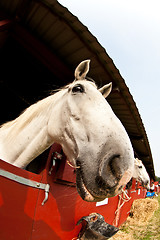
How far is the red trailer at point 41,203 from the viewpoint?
147cm

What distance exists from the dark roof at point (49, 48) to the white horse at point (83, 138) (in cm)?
83

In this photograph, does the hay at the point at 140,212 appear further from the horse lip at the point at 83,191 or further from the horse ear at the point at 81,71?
the horse ear at the point at 81,71

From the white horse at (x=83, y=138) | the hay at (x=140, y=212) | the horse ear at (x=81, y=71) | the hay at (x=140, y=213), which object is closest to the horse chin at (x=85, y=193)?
the white horse at (x=83, y=138)

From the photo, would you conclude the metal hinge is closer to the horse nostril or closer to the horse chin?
the horse chin

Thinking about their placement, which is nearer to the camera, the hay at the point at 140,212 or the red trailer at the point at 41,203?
the red trailer at the point at 41,203

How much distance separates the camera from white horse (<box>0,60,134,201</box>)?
42.2 inches

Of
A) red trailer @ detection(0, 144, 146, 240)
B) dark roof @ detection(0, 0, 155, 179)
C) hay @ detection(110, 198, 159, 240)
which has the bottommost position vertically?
hay @ detection(110, 198, 159, 240)

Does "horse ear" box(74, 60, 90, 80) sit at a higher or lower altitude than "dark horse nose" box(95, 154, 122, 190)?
higher

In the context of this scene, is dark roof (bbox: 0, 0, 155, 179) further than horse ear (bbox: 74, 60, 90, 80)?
Yes

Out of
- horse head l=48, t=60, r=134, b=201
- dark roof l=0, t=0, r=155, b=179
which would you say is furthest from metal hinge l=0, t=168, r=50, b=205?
dark roof l=0, t=0, r=155, b=179

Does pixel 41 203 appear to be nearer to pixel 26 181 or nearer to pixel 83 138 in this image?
pixel 26 181

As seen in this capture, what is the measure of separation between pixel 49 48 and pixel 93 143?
2.17m

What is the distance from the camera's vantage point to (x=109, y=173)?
3.48 ft

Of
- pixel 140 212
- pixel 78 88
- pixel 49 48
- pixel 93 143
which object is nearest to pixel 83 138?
pixel 93 143
